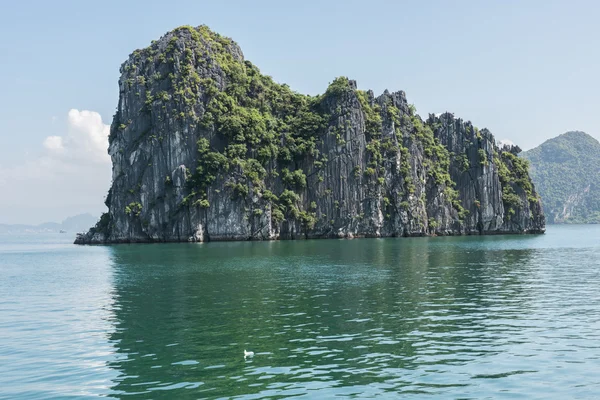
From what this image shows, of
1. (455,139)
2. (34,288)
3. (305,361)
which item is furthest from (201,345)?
(455,139)

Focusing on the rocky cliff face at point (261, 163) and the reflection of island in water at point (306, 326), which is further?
the rocky cliff face at point (261, 163)

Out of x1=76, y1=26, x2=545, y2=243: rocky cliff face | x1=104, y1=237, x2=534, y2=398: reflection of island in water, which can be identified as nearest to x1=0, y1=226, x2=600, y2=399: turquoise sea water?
x1=104, y1=237, x2=534, y2=398: reflection of island in water

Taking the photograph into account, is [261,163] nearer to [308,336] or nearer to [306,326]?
[306,326]

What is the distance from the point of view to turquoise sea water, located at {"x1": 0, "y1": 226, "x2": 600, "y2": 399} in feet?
57.6

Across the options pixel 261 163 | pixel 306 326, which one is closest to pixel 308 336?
pixel 306 326

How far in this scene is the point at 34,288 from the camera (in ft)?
146

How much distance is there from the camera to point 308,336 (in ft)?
79.7

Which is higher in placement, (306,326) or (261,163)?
(261,163)

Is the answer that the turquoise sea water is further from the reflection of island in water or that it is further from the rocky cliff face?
the rocky cliff face

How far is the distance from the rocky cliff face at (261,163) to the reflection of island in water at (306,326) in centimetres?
7332

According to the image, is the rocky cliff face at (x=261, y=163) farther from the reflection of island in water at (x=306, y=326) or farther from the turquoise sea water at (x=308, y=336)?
the turquoise sea water at (x=308, y=336)

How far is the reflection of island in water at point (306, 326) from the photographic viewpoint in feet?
61.0

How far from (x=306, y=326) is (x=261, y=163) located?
346 feet

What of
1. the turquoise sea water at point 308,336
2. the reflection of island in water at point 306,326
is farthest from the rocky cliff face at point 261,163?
the turquoise sea water at point 308,336
